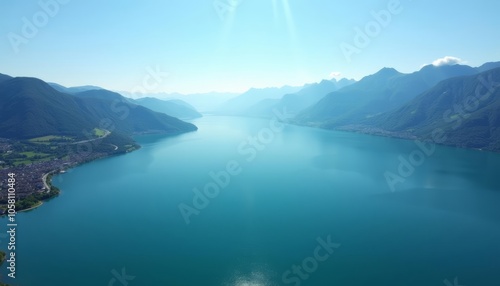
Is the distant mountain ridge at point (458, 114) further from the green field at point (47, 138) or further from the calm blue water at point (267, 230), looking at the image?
the green field at point (47, 138)

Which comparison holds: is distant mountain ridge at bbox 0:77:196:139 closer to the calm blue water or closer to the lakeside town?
the lakeside town

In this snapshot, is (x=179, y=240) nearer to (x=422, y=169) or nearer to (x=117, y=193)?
(x=117, y=193)

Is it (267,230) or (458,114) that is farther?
(458,114)

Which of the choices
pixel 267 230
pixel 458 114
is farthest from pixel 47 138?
pixel 458 114

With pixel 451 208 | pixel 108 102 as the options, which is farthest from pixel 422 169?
pixel 108 102

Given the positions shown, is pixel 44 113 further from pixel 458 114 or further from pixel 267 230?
pixel 458 114

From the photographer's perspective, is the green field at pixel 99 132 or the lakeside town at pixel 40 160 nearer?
the lakeside town at pixel 40 160

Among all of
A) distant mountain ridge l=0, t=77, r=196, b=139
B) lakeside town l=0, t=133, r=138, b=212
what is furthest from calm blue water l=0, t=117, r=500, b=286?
distant mountain ridge l=0, t=77, r=196, b=139

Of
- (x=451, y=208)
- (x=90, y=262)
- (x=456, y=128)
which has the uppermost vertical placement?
(x=456, y=128)

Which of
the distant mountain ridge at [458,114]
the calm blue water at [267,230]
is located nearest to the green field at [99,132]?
the calm blue water at [267,230]
